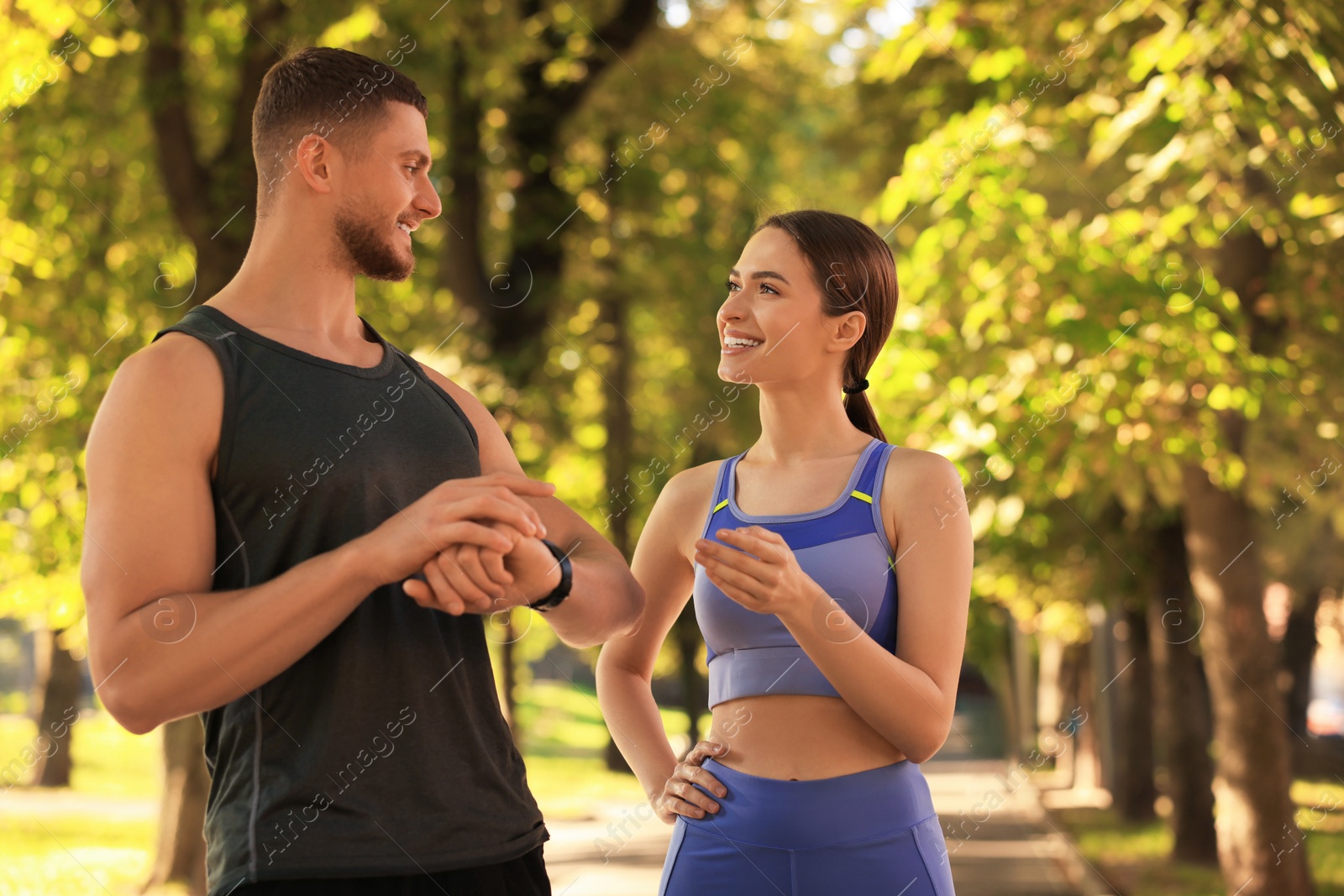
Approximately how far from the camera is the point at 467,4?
388 inches

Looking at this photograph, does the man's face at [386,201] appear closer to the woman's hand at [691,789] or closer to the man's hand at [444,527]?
the man's hand at [444,527]

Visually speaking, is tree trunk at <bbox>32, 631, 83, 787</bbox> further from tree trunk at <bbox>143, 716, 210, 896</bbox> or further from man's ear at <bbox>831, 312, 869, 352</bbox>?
man's ear at <bbox>831, 312, 869, 352</bbox>

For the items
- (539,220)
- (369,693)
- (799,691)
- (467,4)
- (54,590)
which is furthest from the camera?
(539,220)

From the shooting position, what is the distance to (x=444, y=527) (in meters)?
1.84

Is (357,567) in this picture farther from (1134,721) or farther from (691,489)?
(1134,721)

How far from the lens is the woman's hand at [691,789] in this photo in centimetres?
264

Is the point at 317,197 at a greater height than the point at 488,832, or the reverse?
the point at 317,197

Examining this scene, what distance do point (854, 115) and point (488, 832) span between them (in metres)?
12.5

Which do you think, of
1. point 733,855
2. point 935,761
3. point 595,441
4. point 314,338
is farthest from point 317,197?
point 935,761

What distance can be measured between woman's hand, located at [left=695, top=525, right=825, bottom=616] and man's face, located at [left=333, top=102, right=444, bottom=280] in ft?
2.35

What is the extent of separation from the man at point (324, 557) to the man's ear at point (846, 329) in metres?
0.80

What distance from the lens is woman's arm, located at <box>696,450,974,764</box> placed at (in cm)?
223

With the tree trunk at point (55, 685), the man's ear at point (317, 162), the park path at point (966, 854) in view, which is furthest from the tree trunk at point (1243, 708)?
the tree trunk at point (55, 685)

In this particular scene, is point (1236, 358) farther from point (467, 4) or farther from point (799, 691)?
point (467, 4)
